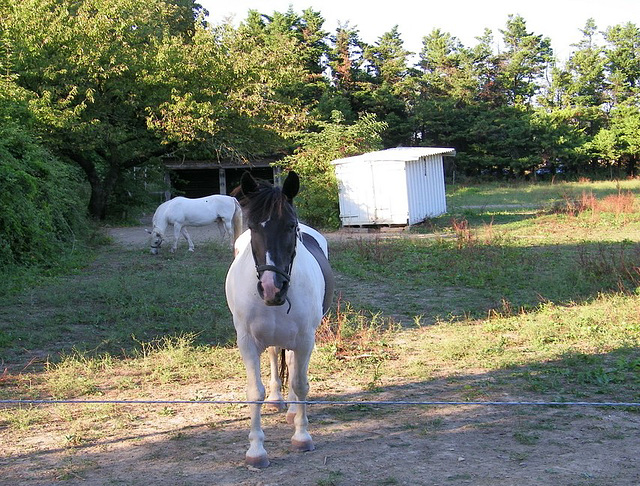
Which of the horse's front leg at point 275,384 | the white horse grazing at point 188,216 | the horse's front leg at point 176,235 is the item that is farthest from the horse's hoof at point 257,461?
the horse's front leg at point 176,235

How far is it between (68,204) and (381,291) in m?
8.73

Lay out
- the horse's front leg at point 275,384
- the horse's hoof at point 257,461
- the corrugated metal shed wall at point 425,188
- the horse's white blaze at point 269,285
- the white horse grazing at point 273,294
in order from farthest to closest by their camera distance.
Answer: the corrugated metal shed wall at point 425,188 → the horse's front leg at point 275,384 → the horse's hoof at point 257,461 → the white horse grazing at point 273,294 → the horse's white blaze at point 269,285

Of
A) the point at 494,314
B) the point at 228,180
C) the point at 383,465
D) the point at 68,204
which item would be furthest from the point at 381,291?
the point at 228,180

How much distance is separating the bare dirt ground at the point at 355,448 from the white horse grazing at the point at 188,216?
10.00 meters

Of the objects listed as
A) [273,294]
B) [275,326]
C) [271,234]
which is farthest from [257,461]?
[271,234]

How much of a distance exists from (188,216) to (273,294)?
41.5 ft

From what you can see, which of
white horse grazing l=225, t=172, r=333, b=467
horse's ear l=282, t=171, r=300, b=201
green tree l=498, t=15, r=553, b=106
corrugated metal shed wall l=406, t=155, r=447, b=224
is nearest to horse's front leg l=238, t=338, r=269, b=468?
white horse grazing l=225, t=172, r=333, b=467

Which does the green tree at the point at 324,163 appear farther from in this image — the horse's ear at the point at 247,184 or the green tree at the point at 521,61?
the green tree at the point at 521,61

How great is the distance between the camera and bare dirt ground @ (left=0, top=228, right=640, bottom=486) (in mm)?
3576

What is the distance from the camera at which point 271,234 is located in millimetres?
3637

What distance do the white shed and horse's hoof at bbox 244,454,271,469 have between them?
15079 mm

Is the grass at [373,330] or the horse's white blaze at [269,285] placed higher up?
the horse's white blaze at [269,285]

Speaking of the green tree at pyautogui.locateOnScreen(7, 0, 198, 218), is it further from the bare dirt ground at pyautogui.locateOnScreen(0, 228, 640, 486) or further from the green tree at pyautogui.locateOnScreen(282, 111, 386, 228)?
the bare dirt ground at pyautogui.locateOnScreen(0, 228, 640, 486)

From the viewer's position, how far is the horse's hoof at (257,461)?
3.77 m
